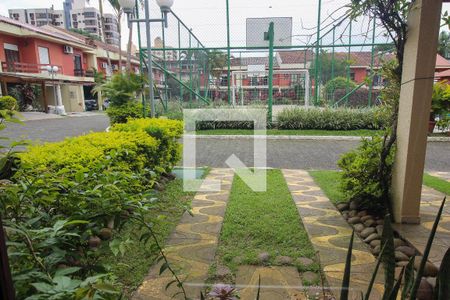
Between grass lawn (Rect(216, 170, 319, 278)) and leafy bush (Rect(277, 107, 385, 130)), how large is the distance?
5642 mm

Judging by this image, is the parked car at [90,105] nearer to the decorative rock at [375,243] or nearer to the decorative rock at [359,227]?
the decorative rock at [359,227]

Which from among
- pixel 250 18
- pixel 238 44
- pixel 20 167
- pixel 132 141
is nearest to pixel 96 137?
pixel 132 141

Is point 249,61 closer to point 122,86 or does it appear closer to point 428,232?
point 122,86

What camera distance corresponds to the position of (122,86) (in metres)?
7.59

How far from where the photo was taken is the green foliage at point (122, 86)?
7469mm

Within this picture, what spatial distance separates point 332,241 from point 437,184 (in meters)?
2.63

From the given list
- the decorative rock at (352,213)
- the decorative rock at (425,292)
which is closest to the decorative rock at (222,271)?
the decorative rock at (425,292)

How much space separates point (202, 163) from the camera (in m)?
5.77

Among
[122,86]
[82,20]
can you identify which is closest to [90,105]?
[122,86]

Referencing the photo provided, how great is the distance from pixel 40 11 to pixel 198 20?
3874cm

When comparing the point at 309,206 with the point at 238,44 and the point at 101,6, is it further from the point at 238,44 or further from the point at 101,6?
the point at 101,6

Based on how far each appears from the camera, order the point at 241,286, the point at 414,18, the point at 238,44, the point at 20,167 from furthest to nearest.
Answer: the point at 238,44
the point at 414,18
the point at 241,286
the point at 20,167

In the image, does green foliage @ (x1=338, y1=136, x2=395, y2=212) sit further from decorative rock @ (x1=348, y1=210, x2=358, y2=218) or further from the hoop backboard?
the hoop backboard

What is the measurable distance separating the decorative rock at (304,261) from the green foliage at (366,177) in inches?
41.5
